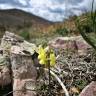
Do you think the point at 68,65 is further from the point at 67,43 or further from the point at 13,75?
the point at 67,43

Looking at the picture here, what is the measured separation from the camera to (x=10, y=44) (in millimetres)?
5832

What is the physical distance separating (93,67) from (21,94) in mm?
1001

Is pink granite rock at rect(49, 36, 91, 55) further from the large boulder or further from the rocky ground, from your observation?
the large boulder

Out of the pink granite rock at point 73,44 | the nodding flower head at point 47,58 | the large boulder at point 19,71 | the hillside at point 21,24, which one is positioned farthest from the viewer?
the hillside at point 21,24

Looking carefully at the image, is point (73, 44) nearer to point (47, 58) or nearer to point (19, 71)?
point (19, 71)

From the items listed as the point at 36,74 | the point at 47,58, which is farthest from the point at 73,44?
the point at 47,58

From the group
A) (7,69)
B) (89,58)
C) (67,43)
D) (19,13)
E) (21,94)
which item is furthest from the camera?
(19,13)

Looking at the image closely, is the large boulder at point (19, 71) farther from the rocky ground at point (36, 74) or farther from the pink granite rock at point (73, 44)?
the pink granite rock at point (73, 44)

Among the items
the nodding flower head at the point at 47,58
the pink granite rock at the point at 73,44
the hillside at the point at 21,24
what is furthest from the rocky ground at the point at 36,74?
the hillside at the point at 21,24

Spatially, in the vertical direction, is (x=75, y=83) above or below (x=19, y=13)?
below

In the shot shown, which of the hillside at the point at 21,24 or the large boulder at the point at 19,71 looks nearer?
the large boulder at the point at 19,71

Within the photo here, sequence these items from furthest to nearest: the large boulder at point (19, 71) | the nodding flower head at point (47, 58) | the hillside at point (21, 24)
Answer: the hillside at point (21, 24) → the large boulder at point (19, 71) → the nodding flower head at point (47, 58)

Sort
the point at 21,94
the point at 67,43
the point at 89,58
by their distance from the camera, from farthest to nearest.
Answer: the point at 67,43 < the point at 89,58 < the point at 21,94

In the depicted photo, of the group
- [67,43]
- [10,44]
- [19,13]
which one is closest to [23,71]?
[10,44]
